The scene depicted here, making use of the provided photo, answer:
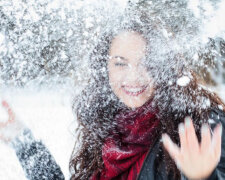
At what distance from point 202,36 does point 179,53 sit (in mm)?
1735

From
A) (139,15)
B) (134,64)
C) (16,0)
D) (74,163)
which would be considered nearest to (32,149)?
(74,163)

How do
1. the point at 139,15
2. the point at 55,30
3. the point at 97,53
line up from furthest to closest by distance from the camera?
1. the point at 55,30
2. the point at 97,53
3. the point at 139,15

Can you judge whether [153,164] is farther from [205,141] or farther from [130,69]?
[130,69]

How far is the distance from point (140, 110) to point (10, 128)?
31.0 inches

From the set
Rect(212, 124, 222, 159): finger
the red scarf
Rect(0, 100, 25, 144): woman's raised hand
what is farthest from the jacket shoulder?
Rect(0, 100, 25, 144): woman's raised hand

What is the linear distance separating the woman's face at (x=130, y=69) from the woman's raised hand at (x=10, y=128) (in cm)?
66

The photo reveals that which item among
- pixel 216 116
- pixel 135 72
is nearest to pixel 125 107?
pixel 135 72

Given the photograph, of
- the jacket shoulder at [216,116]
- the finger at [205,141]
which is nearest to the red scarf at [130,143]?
the jacket shoulder at [216,116]

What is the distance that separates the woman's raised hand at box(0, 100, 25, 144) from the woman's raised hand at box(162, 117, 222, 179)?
3.16ft

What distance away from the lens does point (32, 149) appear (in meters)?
1.50

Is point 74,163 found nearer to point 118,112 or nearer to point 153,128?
point 118,112

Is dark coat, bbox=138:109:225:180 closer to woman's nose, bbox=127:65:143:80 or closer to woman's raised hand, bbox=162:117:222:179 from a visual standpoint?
woman's raised hand, bbox=162:117:222:179

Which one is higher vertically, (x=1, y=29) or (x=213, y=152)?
(x=1, y=29)

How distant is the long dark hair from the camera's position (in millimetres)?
A: 1210
